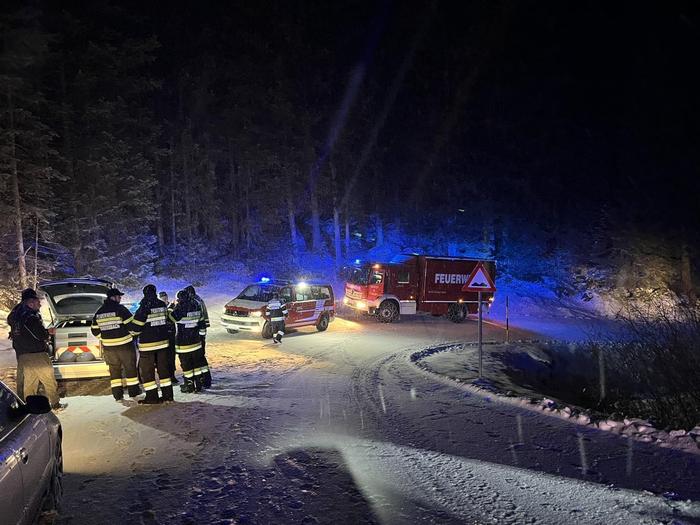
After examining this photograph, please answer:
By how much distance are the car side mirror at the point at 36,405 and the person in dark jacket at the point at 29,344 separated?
147 inches

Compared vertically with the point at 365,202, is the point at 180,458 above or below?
below

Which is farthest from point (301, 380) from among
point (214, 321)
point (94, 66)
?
point (94, 66)

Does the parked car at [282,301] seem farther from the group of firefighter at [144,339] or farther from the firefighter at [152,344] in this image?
the firefighter at [152,344]

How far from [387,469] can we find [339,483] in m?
0.67

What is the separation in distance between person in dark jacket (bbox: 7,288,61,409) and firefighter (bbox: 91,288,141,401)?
924 millimetres

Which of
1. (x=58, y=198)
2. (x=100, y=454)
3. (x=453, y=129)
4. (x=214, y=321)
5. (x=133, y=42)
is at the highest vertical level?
(x=133, y=42)

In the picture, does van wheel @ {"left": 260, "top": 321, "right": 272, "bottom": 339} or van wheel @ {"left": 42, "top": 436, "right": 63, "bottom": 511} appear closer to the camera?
van wheel @ {"left": 42, "top": 436, "right": 63, "bottom": 511}

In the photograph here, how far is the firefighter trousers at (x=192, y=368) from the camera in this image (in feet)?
29.1

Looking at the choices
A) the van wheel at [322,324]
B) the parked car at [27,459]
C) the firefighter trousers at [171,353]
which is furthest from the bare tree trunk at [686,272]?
the parked car at [27,459]

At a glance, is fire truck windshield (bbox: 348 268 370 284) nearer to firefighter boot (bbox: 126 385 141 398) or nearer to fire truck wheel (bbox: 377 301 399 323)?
fire truck wheel (bbox: 377 301 399 323)

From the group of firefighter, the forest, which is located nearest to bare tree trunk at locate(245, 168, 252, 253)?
the forest

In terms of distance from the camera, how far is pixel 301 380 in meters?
10.2

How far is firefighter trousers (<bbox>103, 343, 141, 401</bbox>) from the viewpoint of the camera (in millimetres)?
8320

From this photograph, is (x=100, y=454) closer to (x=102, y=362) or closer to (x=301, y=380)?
(x=102, y=362)
